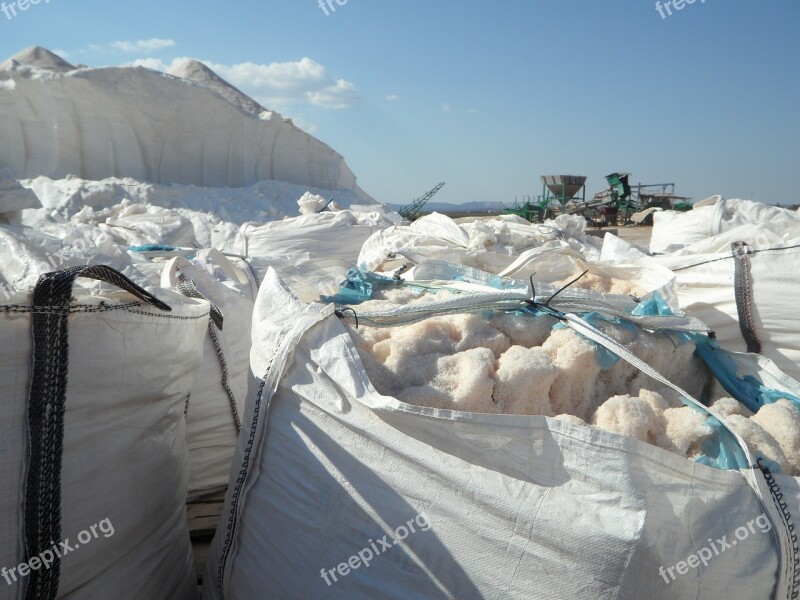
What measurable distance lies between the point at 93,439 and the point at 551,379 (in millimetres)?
757

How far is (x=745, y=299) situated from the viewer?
4.92 ft

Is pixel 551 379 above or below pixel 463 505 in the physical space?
above

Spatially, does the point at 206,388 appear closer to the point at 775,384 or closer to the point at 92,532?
the point at 92,532

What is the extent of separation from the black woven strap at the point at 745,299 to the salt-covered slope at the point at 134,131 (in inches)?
427

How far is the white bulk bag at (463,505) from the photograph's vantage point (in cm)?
75

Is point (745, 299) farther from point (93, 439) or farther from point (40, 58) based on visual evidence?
point (40, 58)

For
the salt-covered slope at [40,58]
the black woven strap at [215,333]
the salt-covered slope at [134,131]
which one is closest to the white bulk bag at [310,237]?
the black woven strap at [215,333]

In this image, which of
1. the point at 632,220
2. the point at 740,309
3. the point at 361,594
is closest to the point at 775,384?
the point at 740,309

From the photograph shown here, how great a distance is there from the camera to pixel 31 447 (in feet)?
2.76

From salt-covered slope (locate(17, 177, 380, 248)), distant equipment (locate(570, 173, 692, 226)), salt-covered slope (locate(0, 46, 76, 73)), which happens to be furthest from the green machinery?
salt-covered slope (locate(0, 46, 76, 73))

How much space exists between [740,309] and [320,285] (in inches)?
45.9

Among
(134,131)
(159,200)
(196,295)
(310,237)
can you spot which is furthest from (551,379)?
(134,131)

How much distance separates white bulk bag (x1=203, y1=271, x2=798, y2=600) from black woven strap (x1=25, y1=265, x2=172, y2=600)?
0.30m

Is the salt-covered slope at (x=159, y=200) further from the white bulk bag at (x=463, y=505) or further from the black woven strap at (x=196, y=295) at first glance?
the white bulk bag at (x=463, y=505)
